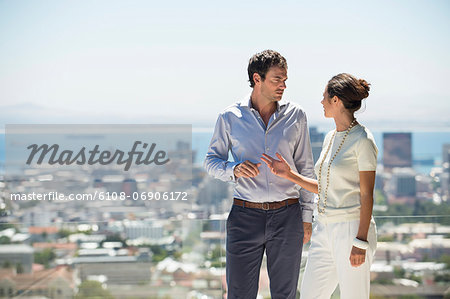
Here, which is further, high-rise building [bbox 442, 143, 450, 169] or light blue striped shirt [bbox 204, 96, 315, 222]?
high-rise building [bbox 442, 143, 450, 169]

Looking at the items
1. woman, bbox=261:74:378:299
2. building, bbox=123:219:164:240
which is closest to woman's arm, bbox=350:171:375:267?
woman, bbox=261:74:378:299

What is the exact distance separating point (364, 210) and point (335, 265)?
30cm

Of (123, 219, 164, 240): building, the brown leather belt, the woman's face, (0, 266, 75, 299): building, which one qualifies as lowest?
(0, 266, 75, 299): building

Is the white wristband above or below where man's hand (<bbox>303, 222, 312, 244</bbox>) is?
above

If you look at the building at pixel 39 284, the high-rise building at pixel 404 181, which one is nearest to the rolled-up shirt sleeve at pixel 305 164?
the building at pixel 39 284

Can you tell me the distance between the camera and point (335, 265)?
2066 mm

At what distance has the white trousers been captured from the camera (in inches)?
77.5

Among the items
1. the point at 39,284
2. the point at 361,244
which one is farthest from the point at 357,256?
the point at 39,284

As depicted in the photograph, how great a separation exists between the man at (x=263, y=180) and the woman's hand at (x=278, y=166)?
8cm

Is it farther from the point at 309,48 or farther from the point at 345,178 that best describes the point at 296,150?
the point at 309,48

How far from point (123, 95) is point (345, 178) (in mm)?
19510

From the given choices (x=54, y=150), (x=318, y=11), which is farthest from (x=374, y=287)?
(x=318, y=11)

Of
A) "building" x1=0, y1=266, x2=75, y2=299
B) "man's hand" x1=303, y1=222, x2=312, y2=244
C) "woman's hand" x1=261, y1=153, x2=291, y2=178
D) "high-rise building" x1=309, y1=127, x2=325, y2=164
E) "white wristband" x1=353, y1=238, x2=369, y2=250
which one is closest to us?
"white wristband" x1=353, y1=238, x2=369, y2=250

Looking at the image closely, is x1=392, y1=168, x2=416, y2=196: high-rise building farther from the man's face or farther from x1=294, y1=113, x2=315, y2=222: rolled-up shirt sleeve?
the man's face
